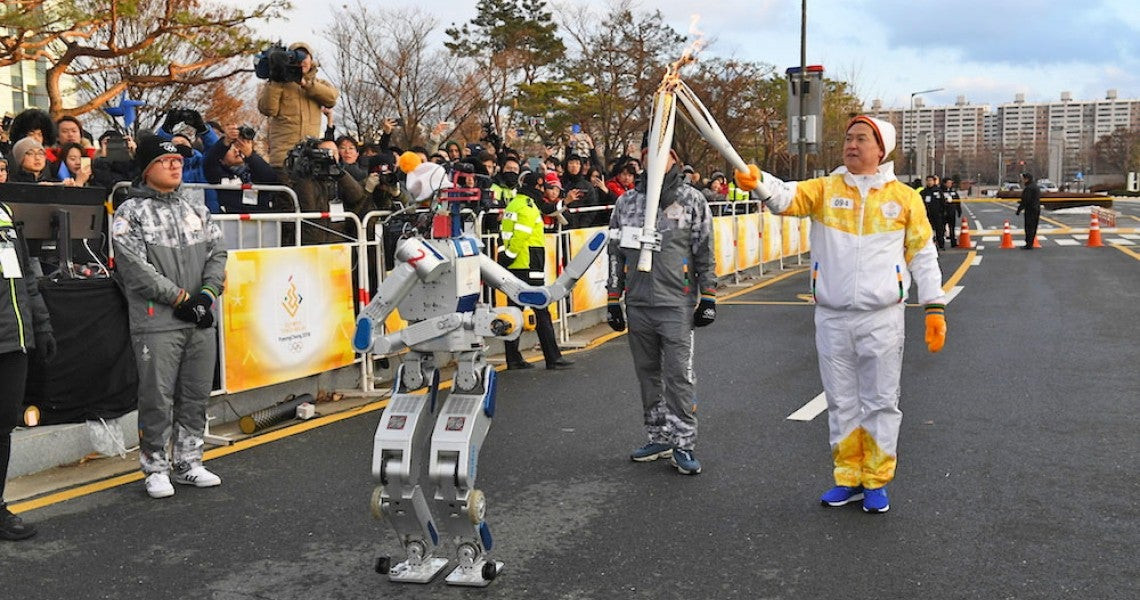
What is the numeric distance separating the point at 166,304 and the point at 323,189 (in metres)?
3.56

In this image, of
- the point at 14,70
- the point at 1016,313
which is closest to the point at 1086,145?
the point at 14,70

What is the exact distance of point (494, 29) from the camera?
47406 millimetres

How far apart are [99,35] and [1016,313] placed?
2323 centimetres

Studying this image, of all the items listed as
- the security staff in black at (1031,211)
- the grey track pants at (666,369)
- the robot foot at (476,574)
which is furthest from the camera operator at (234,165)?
the security staff in black at (1031,211)

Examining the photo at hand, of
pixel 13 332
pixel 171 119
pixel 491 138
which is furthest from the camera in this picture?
pixel 491 138

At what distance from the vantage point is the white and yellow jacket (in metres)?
5.48

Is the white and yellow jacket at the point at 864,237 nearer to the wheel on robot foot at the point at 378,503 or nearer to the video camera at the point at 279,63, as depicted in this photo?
the wheel on robot foot at the point at 378,503

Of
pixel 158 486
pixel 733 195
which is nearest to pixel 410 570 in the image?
pixel 158 486

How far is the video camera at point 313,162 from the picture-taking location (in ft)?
29.1

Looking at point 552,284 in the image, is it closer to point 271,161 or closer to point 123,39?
point 271,161

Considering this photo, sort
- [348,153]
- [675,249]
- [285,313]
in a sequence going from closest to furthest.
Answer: [675,249] → [285,313] → [348,153]

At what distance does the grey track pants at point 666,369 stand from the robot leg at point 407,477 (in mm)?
2054

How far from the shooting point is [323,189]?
9430 millimetres

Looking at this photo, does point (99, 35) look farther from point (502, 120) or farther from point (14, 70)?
point (14, 70)
